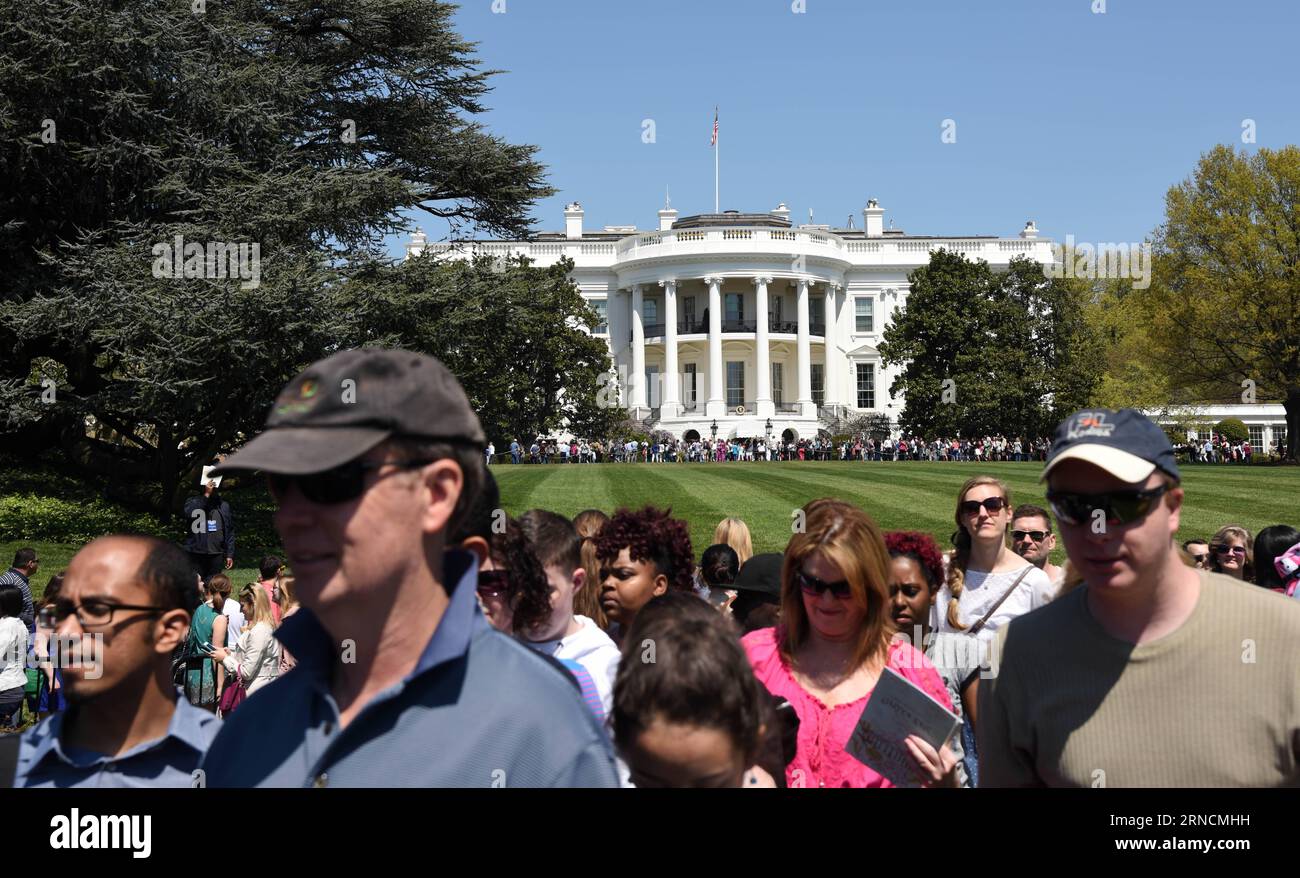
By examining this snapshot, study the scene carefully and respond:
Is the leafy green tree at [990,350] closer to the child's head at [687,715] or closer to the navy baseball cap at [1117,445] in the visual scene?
the navy baseball cap at [1117,445]

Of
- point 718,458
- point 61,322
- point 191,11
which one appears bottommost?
point 718,458

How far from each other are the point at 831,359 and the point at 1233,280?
1285 inches

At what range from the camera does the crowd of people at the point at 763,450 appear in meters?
51.3

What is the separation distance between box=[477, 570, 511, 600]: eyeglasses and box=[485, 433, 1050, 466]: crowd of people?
1675 inches

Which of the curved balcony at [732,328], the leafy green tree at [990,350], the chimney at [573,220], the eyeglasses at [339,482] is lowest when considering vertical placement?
the eyeglasses at [339,482]

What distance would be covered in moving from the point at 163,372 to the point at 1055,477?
1853cm

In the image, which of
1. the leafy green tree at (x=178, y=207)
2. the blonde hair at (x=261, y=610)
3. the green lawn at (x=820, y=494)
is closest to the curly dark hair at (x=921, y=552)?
the blonde hair at (x=261, y=610)

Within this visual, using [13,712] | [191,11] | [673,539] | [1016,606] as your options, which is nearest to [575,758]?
[673,539]

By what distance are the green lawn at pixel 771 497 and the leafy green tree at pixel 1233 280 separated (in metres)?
13.9

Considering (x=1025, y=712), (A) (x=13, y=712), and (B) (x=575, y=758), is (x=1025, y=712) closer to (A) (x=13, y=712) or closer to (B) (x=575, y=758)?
(B) (x=575, y=758)

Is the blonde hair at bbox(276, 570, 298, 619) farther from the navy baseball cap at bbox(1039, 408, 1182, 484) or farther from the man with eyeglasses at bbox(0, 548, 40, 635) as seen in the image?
the navy baseball cap at bbox(1039, 408, 1182, 484)

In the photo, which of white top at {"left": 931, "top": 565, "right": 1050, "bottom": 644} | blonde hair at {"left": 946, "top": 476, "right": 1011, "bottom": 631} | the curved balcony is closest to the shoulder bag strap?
white top at {"left": 931, "top": 565, "right": 1050, "bottom": 644}
